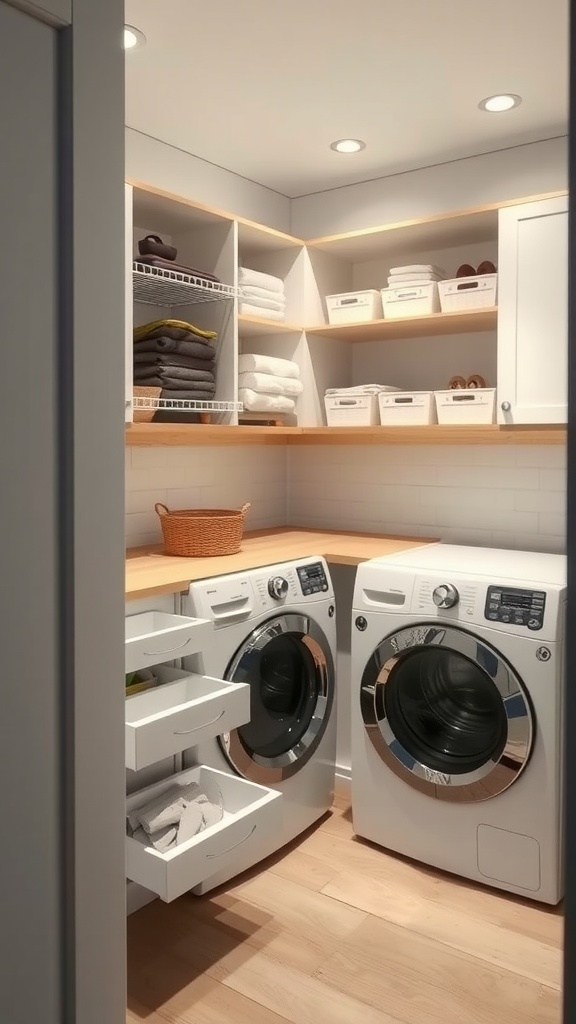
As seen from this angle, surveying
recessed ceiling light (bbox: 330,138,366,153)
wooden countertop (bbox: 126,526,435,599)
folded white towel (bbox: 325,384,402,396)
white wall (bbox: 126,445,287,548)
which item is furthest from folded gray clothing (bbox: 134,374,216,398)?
recessed ceiling light (bbox: 330,138,366,153)

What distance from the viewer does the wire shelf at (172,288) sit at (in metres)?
2.53

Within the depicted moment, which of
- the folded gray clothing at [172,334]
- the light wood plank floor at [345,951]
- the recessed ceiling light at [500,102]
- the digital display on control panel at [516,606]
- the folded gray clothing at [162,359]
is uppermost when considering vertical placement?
the recessed ceiling light at [500,102]

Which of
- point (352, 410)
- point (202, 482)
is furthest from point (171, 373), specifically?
point (352, 410)

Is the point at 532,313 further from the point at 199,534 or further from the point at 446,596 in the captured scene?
the point at 199,534

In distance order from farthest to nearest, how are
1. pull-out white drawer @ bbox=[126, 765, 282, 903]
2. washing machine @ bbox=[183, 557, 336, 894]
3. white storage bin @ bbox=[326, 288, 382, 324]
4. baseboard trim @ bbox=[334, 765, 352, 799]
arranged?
baseboard trim @ bbox=[334, 765, 352, 799] → white storage bin @ bbox=[326, 288, 382, 324] → washing machine @ bbox=[183, 557, 336, 894] → pull-out white drawer @ bbox=[126, 765, 282, 903]

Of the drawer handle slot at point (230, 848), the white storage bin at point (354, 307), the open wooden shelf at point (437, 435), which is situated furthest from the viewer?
the white storage bin at point (354, 307)

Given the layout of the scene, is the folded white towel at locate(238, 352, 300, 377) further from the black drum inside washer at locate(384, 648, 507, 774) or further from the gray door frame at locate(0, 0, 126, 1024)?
the gray door frame at locate(0, 0, 126, 1024)

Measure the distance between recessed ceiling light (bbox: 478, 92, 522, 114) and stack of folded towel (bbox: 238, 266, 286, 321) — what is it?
0.97m

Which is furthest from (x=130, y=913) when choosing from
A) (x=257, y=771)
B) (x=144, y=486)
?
(x=144, y=486)

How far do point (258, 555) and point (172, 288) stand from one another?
0.97 m

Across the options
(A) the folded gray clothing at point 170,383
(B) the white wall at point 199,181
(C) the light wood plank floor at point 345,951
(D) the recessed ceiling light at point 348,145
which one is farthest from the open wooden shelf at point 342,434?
(C) the light wood plank floor at point 345,951

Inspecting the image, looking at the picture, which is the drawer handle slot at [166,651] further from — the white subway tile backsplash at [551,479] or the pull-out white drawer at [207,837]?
the white subway tile backsplash at [551,479]

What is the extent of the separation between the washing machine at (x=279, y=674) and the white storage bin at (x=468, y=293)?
1037 millimetres

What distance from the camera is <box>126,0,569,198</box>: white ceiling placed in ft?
6.70
